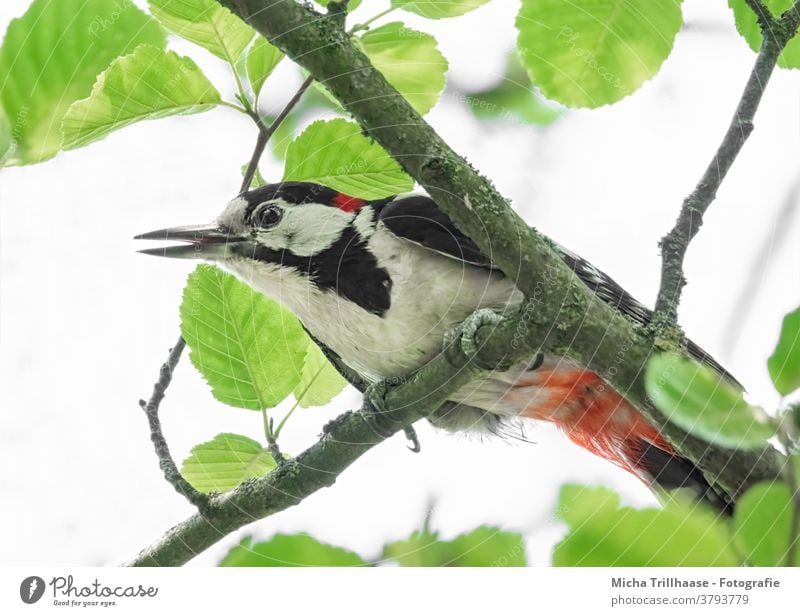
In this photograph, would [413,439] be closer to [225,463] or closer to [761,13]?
[225,463]

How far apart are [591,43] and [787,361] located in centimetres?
44

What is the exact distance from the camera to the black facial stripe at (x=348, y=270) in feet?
3.81

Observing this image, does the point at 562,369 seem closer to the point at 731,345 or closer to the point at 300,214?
the point at 731,345

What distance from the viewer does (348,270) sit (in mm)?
1186

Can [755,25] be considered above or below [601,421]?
above

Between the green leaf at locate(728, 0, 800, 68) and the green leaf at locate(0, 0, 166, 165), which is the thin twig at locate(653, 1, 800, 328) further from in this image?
the green leaf at locate(0, 0, 166, 165)

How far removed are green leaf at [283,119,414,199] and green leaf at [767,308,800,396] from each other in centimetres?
40

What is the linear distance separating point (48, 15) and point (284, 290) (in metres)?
0.44

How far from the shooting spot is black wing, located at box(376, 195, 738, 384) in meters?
0.99

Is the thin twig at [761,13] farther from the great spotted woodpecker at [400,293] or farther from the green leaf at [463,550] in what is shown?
the green leaf at [463,550]

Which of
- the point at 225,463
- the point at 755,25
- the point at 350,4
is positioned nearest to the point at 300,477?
the point at 225,463

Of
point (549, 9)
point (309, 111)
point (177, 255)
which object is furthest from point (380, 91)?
point (177, 255)

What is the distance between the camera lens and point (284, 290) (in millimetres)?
1162

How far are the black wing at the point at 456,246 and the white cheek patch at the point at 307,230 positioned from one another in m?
0.07
